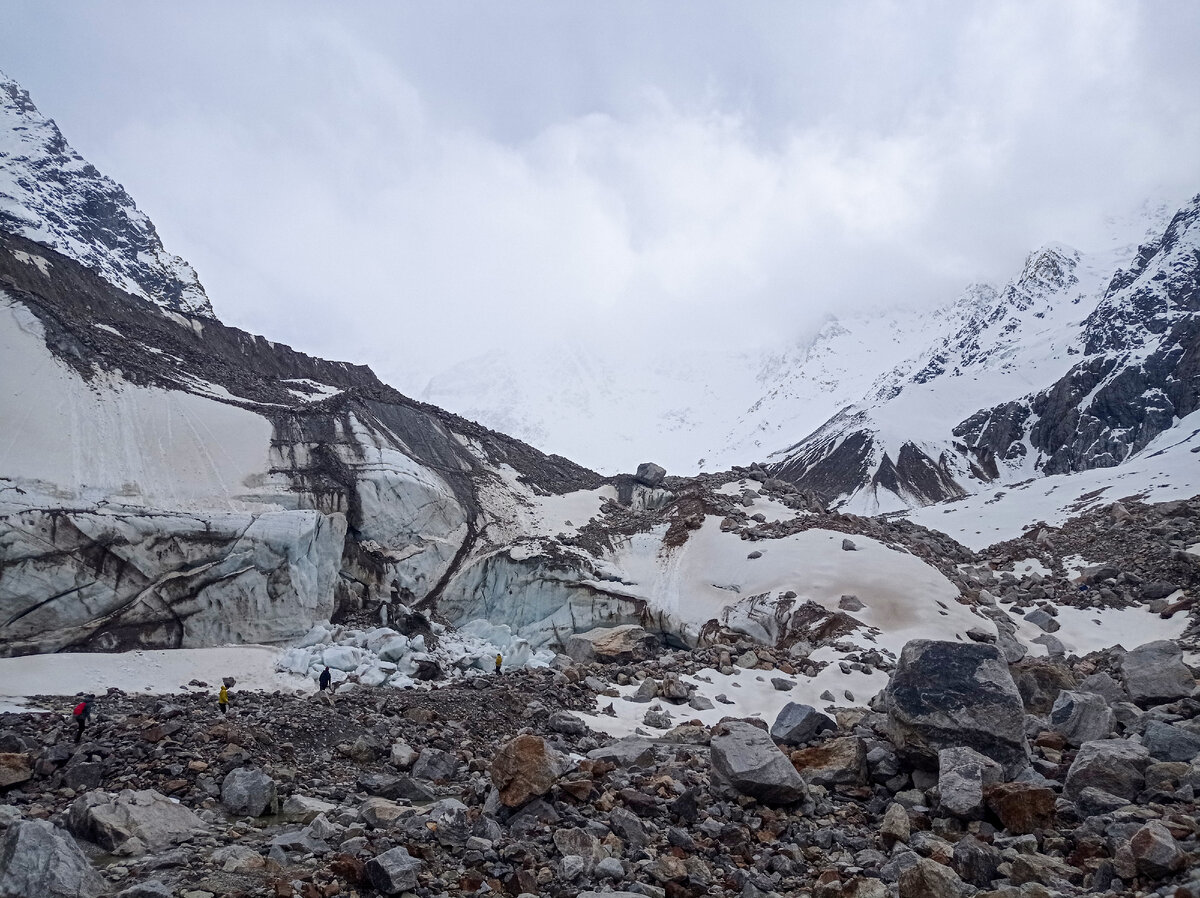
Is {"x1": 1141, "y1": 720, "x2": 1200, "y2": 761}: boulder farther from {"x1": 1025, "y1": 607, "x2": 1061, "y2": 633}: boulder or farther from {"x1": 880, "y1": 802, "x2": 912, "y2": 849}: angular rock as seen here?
{"x1": 1025, "y1": 607, "x2": 1061, "y2": 633}: boulder

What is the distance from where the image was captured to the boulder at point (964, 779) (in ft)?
25.6

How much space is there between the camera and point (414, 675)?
2005 centimetres

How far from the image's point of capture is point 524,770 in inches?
338

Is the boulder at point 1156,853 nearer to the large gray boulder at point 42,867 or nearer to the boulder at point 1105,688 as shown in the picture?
the boulder at point 1105,688

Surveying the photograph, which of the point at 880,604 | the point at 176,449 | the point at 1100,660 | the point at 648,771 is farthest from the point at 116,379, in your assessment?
the point at 1100,660

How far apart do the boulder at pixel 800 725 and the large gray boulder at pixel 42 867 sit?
9.38 m

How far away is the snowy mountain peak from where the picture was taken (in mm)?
82062

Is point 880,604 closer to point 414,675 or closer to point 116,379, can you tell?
point 414,675

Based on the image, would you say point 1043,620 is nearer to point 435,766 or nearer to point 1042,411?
point 435,766

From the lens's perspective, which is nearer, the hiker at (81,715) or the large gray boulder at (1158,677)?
the large gray boulder at (1158,677)

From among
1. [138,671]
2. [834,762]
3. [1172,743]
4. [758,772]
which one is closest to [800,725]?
[834,762]

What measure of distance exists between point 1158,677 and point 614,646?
14.3 metres

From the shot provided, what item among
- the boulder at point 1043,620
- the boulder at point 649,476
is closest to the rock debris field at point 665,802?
the boulder at point 1043,620

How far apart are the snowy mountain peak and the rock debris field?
8016cm
